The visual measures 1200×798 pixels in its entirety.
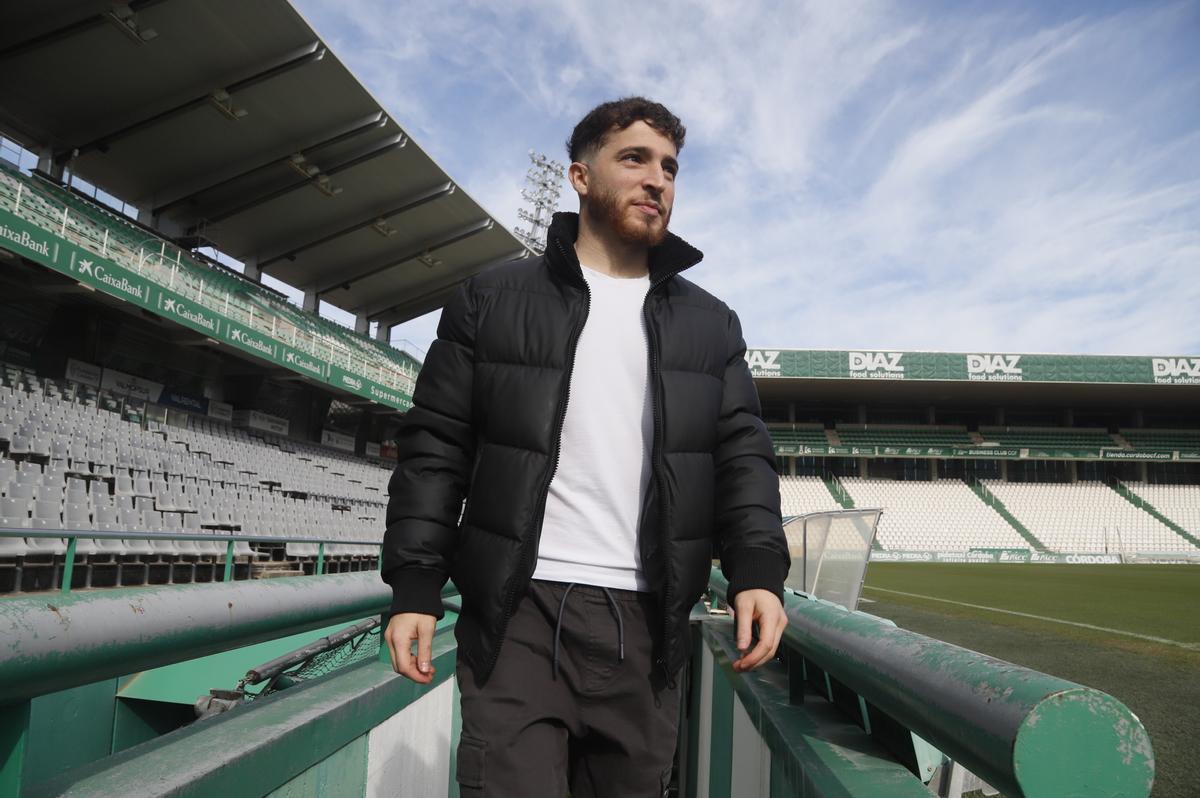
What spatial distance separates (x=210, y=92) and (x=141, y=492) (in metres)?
9.42

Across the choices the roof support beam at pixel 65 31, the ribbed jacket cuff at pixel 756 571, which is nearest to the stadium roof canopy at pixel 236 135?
the roof support beam at pixel 65 31

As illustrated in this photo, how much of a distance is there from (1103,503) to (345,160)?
121ft

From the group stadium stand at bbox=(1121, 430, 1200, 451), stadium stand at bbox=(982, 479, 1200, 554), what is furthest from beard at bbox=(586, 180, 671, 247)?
stadium stand at bbox=(1121, 430, 1200, 451)

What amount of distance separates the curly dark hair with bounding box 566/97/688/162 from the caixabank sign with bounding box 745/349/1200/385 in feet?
113

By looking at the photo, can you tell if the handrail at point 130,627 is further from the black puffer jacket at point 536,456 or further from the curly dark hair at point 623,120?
the curly dark hair at point 623,120

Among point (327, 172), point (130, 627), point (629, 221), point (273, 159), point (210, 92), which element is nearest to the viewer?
point (130, 627)

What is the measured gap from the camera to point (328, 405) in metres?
22.6

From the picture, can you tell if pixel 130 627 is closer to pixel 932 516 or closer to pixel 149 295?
pixel 149 295

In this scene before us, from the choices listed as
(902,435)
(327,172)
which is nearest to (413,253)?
(327,172)

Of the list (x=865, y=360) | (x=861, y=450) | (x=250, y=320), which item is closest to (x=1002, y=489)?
(x=861, y=450)

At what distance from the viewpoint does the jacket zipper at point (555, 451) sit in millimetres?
1370

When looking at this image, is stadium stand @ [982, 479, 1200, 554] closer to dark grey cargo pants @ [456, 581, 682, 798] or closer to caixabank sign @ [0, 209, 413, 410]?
caixabank sign @ [0, 209, 413, 410]

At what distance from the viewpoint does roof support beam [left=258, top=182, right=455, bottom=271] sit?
69.7 ft

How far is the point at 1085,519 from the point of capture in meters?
35.5
